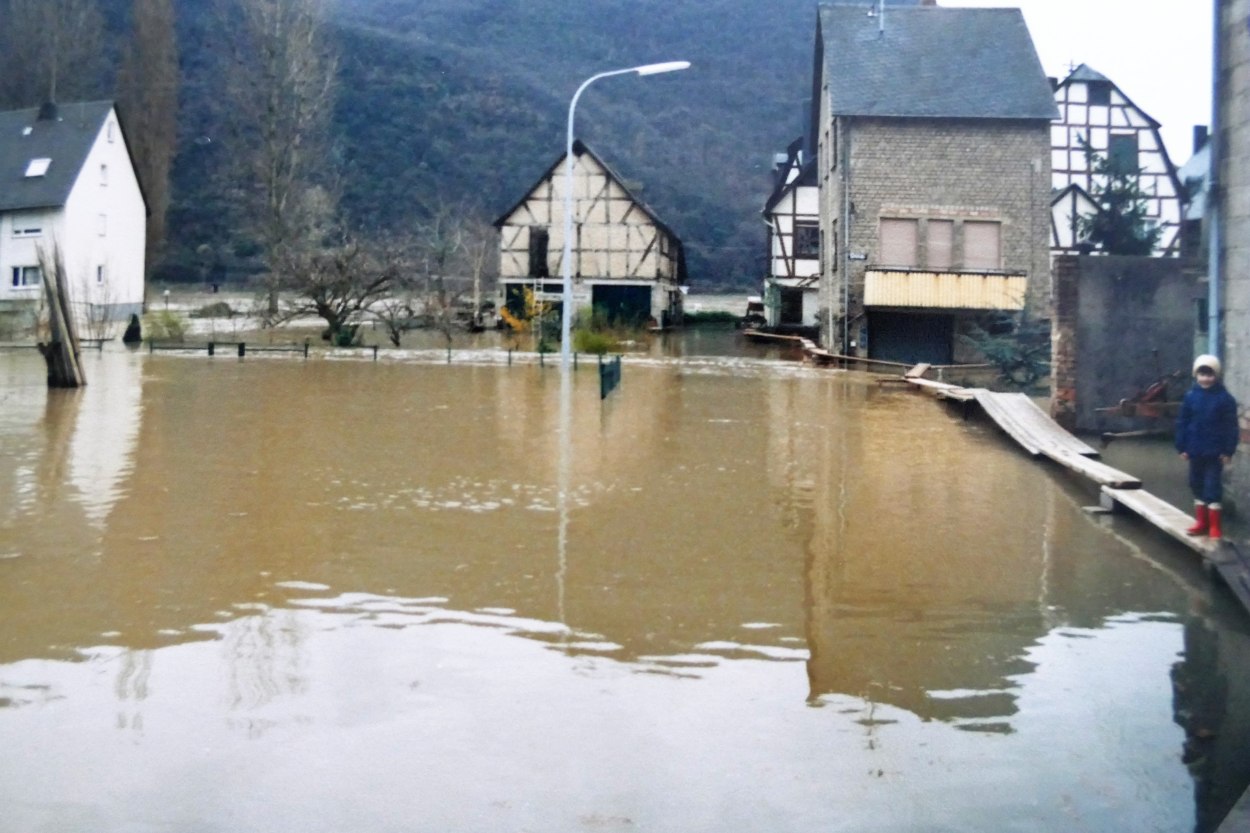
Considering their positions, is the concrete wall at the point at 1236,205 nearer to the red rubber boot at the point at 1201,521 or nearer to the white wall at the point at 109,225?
the red rubber boot at the point at 1201,521

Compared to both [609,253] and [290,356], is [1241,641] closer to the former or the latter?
[290,356]

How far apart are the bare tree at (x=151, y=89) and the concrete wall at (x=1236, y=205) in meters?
58.3

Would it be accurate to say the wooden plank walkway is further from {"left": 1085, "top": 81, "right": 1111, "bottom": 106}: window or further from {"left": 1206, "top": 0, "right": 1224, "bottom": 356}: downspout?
{"left": 1085, "top": 81, "right": 1111, "bottom": 106}: window

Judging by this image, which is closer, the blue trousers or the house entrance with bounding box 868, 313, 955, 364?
the blue trousers

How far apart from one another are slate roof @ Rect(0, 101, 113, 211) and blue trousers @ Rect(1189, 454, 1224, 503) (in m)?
44.3

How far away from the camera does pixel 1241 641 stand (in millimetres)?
7449

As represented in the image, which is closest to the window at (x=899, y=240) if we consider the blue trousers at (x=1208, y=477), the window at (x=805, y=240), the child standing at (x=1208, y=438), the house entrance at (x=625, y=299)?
the window at (x=805, y=240)

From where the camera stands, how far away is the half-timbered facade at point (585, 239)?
55469 millimetres

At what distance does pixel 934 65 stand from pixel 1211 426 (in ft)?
96.9

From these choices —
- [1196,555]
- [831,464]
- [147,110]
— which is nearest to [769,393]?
[831,464]

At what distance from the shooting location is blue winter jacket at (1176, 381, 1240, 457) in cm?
978

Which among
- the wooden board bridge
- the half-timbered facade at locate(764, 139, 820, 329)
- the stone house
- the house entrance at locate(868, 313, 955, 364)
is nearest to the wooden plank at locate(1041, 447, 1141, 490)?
the wooden board bridge

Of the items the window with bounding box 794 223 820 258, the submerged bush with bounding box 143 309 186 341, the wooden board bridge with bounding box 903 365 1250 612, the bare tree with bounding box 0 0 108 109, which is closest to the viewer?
the wooden board bridge with bounding box 903 365 1250 612

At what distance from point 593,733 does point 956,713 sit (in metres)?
1.67
